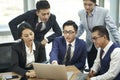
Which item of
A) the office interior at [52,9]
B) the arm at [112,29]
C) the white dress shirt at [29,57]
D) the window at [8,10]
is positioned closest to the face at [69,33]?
the white dress shirt at [29,57]

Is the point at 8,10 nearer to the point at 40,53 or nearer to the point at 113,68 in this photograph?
the point at 40,53

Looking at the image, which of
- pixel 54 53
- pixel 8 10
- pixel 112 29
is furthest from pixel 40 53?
pixel 8 10

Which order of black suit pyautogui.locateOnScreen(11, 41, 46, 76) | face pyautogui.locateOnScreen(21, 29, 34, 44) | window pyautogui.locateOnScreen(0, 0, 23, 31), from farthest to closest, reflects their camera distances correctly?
window pyautogui.locateOnScreen(0, 0, 23, 31) → face pyautogui.locateOnScreen(21, 29, 34, 44) → black suit pyautogui.locateOnScreen(11, 41, 46, 76)

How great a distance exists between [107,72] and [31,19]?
1441 mm

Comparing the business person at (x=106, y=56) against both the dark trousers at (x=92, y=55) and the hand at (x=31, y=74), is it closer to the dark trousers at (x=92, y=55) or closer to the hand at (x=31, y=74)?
the hand at (x=31, y=74)

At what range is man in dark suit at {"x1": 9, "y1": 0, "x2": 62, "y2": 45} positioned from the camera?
339 centimetres

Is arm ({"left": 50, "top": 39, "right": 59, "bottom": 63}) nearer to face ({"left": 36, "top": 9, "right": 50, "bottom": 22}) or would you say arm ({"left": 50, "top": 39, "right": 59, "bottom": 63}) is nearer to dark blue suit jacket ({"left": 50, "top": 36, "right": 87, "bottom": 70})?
dark blue suit jacket ({"left": 50, "top": 36, "right": 87, "bottom": 70})

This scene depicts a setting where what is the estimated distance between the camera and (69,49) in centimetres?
316

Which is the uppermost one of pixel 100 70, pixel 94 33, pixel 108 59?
pixel 94 33

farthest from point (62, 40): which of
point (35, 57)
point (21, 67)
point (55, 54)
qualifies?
point (21, 67)

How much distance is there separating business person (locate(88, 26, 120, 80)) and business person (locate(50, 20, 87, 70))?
34 cm

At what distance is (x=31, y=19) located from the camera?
361cm

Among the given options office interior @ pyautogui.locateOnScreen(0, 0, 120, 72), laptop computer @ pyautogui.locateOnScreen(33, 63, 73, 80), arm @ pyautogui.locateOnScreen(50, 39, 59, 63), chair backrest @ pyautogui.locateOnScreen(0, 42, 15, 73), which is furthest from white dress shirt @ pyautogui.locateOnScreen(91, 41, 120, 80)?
office interior @ pyautogui.locateOnScreen(0, 0, 120, 72)

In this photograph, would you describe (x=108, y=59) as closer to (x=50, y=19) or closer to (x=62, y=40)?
(x=62, y=40)
